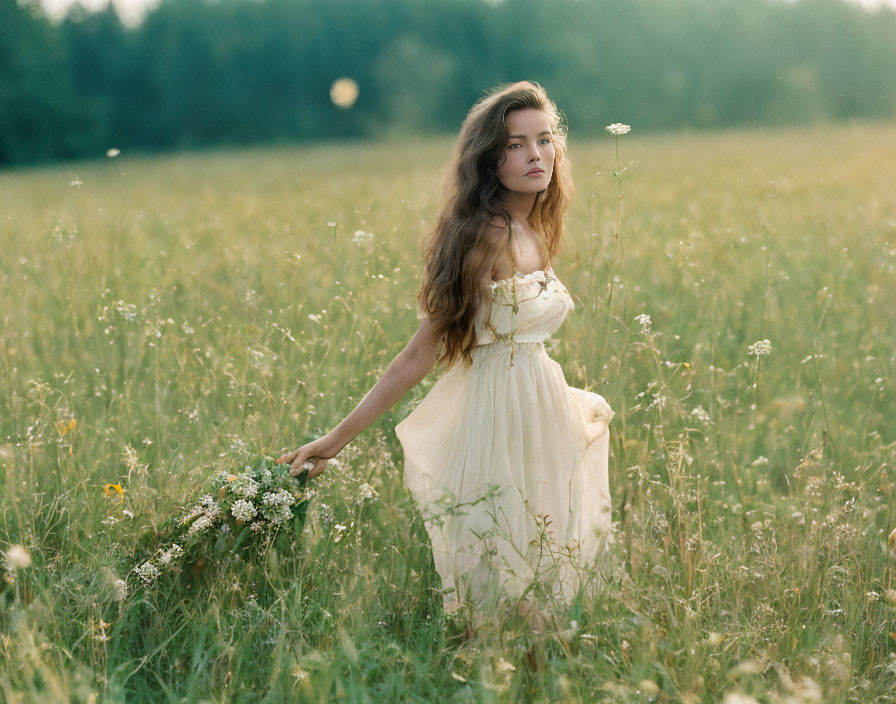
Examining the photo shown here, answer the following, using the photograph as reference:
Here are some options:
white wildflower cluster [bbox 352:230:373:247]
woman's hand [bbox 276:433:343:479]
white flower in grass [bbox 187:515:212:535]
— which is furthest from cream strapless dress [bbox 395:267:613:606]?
white wildflower cluster [bbox 352:230:373:247]

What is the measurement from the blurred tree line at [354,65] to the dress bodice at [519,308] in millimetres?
19059

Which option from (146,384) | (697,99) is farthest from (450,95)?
(146,384)

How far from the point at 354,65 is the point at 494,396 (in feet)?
161

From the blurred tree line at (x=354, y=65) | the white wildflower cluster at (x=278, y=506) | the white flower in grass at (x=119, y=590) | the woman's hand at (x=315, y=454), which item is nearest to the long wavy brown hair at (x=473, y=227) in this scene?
the woman's hand at (x=315, y=454)

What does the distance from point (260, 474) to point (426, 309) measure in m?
0.67

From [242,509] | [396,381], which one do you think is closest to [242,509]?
[242,509]

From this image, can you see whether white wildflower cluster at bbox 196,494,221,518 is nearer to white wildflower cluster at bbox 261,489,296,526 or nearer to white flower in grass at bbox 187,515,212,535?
white flower in grass at bbox 187,515,212,535

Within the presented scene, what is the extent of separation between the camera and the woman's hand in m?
2.65

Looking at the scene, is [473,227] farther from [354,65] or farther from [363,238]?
[354,65]

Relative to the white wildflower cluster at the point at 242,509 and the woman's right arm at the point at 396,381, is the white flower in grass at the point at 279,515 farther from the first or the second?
the woman's right arm at the point at 396,381

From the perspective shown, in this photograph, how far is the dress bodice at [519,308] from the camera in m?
2.53

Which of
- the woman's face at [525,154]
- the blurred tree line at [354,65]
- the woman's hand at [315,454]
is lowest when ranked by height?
the woman's hand at [315,454]

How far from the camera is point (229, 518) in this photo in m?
2.65

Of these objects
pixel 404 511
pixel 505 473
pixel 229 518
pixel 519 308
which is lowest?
pixel 404 511
